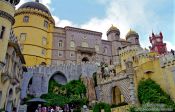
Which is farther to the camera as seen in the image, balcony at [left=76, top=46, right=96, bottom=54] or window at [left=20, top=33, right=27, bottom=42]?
balcony at [left=76, top=46, right=96, bottom=54]

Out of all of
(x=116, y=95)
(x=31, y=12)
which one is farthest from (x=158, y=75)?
(x=31, y=12)

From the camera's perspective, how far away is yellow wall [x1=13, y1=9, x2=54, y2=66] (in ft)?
159

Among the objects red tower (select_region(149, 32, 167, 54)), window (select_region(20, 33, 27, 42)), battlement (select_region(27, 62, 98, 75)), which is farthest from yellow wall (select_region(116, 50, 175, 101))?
red tower (select_region(149, 32, 167, 54))

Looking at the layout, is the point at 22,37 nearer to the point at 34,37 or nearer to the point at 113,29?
the point at 34,37

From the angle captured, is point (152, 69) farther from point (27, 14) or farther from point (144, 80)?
point (27, 14)

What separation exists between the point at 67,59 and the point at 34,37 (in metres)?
9.01

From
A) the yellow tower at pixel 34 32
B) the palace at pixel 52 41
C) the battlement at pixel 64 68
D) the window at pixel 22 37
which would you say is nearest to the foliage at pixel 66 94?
the battlement at pixel 64 68

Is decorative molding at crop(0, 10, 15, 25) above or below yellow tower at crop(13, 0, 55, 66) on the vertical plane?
below

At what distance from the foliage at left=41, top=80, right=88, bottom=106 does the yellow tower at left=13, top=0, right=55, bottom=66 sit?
11.2 m

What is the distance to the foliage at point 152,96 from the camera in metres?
24.7

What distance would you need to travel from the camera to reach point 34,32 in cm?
5038

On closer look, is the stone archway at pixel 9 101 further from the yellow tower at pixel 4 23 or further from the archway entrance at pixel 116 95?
the archway entrance at pixel 116 95

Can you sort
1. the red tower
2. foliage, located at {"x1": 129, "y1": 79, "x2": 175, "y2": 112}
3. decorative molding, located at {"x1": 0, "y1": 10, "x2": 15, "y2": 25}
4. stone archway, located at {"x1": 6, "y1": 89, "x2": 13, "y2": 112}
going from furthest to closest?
the red tower → foliage, located at {"x1": 129, "y1": 79, "x2": 175, "y2": 112} → stone archway, located at {"x1": 6, "y1": 89, "x2": 13, "y2": 112} → decorative molding, located at {"x1": 0, "y1": 10, "x2": 15, "y2": 25}

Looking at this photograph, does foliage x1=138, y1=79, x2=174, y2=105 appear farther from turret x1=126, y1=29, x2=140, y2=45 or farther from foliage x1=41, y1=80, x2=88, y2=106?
turret x1=126, y1=29, x2=140, y2=45
